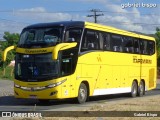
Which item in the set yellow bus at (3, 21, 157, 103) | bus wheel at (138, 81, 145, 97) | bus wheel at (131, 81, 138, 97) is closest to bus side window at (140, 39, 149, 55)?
bus wheel at (138, 81, 145, 97)

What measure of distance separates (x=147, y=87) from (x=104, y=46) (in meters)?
7.42

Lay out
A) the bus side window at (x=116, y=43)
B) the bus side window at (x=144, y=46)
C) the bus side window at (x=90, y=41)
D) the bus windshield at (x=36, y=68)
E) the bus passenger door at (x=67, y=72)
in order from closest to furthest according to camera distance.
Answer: the bus windshield at (x=36, y=68) < the bus passenger door at (x=67, y=72) < the bus side window at (x=90, y=41) < the bus side window at (x=116, y=43) < the bus side window at (x=144, y=46)

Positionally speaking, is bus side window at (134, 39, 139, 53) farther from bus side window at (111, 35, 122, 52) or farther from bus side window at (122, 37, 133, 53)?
bus side window at (111, 35, 122, 52)

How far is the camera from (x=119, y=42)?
24484 mm

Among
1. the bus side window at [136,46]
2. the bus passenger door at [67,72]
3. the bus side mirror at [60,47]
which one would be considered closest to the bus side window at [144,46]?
the bus side window at [136,46]

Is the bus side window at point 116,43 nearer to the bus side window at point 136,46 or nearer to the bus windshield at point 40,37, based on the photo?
the bus side window at point 136,46

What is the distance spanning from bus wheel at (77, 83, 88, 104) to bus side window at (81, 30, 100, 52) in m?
1.76

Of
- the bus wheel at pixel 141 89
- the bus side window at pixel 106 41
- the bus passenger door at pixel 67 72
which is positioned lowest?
the bus wheel at pixel 141 89

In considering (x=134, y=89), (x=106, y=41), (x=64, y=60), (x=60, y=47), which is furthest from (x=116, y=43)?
(x=60, y=47)

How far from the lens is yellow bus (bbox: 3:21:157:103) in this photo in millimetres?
19406

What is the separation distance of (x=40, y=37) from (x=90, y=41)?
2493 millimetres

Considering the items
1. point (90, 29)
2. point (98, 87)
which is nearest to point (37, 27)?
point (90, 29)

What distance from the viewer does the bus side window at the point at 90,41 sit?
2058 cm

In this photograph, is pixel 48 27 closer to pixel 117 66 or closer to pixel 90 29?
Answer: pixel 90 29
